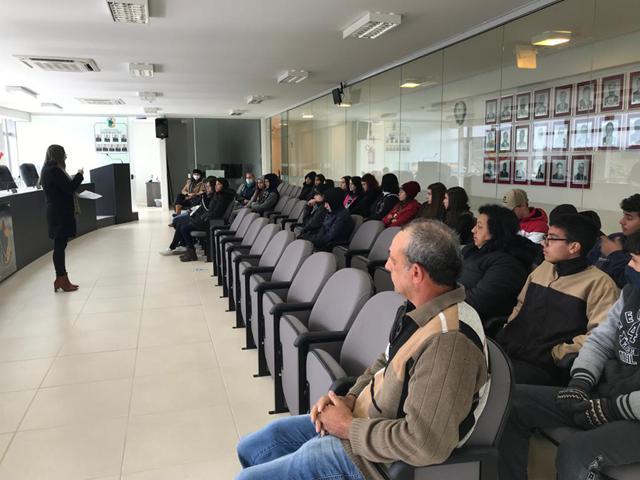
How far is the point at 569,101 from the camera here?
425cm

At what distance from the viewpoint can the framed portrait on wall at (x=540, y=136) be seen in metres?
4.55

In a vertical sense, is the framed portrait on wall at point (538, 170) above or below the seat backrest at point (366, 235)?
above

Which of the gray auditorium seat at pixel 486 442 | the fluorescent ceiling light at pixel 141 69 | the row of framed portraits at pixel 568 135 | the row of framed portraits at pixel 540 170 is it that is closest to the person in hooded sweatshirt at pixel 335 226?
the row of framed portraits at pixel 540 170

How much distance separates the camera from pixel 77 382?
10.8 ft

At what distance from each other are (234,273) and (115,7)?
2.54 meters

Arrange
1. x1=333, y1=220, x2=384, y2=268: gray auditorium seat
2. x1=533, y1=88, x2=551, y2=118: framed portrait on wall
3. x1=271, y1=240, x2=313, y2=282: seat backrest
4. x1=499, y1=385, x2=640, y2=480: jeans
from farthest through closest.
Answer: x1=333, y1=220, x2=384, y2=268: gray auditorium seat < x1=533, y1=88, x2=551, y2=118: framed portrait on wall < x1=271, y1=240, x2=313, y2=282: seat backrest < x1=499, y1=385, x2=640, y2=480: jeans

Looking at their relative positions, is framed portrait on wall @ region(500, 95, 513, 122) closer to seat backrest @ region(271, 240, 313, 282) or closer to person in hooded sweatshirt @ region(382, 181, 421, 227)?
person in hooded sweatshirt @ region(382, 181, 421, 227)

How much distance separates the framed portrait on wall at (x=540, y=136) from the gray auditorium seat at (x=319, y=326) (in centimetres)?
296

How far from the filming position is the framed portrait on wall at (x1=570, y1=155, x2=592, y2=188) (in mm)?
4090

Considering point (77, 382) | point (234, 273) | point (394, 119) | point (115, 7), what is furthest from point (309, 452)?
point (394, 119)

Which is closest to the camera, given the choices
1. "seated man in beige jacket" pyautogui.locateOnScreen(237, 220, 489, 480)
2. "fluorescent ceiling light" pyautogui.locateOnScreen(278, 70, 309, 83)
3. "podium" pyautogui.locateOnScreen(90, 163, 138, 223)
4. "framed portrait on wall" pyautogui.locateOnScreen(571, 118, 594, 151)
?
"seated man in beige jacket" pyautogui.locateOnScreen(237, 220, 489, 480)

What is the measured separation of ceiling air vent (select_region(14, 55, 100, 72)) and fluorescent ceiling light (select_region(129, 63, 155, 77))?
0.50m

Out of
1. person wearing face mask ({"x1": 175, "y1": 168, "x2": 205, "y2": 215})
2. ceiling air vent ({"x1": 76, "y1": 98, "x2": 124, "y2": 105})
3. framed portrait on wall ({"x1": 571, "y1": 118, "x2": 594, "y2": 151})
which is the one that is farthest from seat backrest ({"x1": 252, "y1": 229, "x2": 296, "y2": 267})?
ceiling air vent ({"x1": 76, "y1": 98, "x2": 124, "y2": 105})

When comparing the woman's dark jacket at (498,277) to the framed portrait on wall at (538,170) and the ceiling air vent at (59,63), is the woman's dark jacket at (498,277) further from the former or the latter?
the ceiling air vent at (59,63)
